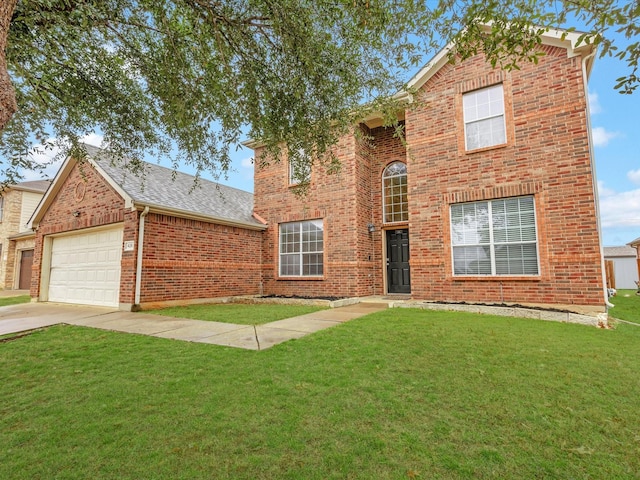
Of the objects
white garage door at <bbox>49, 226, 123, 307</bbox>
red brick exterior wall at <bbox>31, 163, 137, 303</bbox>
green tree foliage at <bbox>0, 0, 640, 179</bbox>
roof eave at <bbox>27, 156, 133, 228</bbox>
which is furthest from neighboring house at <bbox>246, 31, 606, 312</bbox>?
roof eave at <bbox>27, 156, 133, 228</bbox>

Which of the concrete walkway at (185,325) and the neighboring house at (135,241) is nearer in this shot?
the concrete walkway at (185,325)

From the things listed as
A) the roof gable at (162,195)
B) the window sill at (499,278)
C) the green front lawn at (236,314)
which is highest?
the roof gable at (162,195)

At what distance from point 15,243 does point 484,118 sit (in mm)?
25094

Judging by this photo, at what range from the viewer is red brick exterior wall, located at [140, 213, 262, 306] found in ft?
31.9

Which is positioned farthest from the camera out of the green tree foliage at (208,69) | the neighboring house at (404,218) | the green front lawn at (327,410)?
the neighboring house at (404,218)

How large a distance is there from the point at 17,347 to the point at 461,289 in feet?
30.9

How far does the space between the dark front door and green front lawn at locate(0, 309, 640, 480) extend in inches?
746

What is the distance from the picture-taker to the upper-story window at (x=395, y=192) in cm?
1183

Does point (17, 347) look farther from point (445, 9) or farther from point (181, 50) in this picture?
point (445, 9)

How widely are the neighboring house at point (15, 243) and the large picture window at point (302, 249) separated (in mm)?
15770

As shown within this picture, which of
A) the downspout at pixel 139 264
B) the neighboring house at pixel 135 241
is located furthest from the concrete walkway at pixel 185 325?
the neighboring house at pixel 135 241

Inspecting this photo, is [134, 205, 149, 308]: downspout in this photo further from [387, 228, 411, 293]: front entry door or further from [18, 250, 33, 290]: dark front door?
[18, 250, 33, 290]: dark front door

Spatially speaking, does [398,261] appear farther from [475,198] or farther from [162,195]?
[162,195]

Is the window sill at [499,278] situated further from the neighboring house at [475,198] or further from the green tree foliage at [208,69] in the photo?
the green tree foliage at [208,69]
